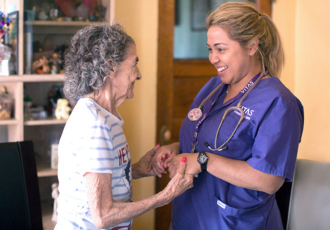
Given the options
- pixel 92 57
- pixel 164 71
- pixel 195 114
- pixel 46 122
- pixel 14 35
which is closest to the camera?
pixel 92 57

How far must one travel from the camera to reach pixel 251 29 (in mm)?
1283

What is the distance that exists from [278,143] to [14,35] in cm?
154

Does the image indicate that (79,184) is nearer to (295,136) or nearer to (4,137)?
(295,136)

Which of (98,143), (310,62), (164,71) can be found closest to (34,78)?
(164,71)

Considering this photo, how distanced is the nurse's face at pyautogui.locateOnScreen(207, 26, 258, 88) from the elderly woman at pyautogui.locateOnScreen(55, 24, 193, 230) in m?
0.34

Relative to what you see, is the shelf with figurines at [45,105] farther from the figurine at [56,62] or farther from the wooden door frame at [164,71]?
the wooden door frame at [164,71]

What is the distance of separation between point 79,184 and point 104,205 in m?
0.12

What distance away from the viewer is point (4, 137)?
194 cm

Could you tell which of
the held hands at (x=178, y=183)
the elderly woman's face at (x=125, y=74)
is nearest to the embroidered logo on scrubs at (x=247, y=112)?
the held hands at (x=178, y=183)

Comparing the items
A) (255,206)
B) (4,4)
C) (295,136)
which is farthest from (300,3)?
(4,4)

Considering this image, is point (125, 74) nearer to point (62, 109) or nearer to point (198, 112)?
point (198, 112)

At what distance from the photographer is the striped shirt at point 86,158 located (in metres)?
1.04

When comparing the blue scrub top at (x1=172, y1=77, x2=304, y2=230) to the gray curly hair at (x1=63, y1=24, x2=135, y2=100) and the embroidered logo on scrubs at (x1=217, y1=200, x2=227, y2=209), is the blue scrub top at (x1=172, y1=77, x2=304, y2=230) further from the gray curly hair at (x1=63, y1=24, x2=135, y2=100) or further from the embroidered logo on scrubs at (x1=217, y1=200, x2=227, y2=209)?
the gray curly hair at (x1=63, y1=24, x2=135, y2=100)

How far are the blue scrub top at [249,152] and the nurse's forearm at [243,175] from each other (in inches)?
0.9
